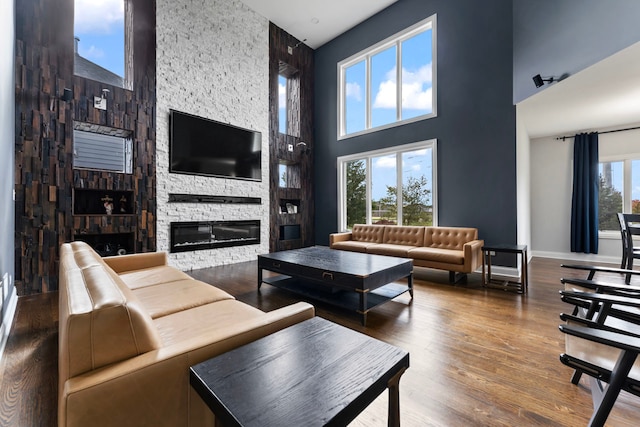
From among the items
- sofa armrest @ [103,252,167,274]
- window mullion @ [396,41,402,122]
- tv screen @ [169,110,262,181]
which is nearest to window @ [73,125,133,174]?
tv screen @ [169,110,262,181]

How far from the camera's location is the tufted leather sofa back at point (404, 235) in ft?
15.7

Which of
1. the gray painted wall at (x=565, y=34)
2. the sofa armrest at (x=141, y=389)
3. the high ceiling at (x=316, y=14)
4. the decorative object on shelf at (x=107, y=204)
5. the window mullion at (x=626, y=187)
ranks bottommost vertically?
the sofa armrest at (x=141, y=389)

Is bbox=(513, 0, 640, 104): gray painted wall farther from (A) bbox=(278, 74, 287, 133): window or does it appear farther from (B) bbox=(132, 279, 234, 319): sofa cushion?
(A) bbox=(278, 74, 287, 133): window

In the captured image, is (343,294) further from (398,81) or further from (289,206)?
(398,81)

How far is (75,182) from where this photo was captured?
3.63 metres

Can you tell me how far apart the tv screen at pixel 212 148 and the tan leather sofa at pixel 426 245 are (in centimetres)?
233

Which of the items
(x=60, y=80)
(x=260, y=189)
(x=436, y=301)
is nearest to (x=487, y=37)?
(x=436, y=301)

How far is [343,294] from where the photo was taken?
9.48 feet

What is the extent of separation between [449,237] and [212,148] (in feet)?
14.5

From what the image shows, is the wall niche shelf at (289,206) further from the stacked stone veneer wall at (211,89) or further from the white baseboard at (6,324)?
the white baseboard at (6,324)

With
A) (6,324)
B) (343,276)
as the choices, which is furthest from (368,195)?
(6,324)

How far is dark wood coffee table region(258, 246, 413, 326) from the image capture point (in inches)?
97.6

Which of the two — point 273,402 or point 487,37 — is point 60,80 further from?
point 487,37

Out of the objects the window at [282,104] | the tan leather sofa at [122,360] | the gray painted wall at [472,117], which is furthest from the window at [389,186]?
the tan leather sofa at [122,360]
